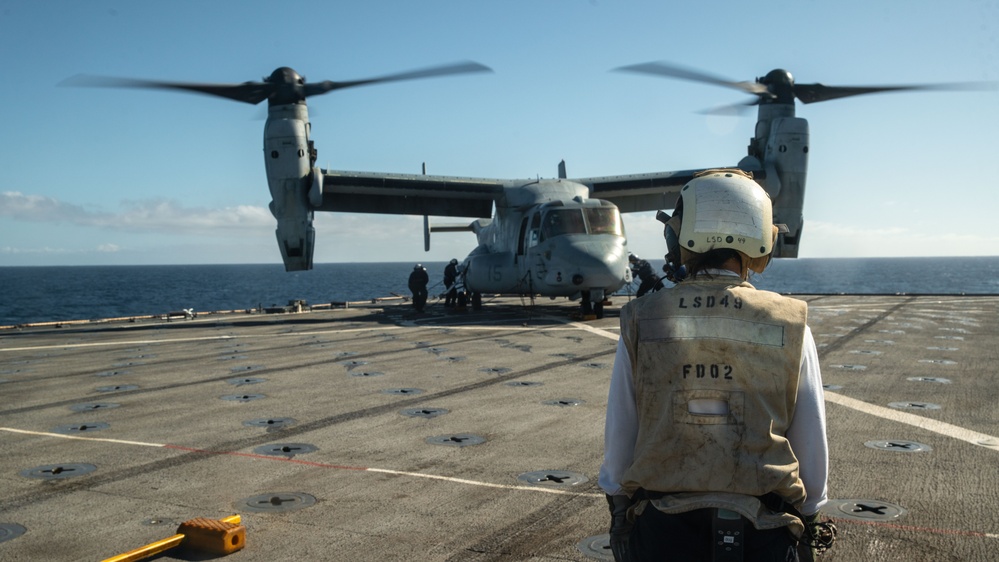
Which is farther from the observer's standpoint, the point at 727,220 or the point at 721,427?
the point at 727,220

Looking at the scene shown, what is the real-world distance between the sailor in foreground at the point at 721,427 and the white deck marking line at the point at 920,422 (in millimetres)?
5711

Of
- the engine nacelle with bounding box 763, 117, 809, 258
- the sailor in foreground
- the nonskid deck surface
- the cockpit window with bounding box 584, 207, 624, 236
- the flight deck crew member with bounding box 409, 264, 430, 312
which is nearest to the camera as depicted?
the sailor in foreground

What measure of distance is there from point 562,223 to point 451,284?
33.1ft

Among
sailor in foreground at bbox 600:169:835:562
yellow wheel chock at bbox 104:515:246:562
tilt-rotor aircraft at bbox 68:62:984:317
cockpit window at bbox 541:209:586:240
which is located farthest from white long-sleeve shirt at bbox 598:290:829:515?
cockpit window at bbox 541:209:586:240

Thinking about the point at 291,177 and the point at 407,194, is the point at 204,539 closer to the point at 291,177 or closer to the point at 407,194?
the point at 291,177

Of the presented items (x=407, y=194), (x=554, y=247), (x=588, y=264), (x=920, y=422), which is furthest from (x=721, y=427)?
(x=407, y=194)

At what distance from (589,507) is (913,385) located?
23.1 feet

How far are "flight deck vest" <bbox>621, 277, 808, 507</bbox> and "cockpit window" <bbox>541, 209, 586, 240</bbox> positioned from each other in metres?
18.7

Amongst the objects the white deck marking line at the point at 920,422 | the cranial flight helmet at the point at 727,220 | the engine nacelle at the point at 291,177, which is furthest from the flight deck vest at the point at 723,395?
the engine nacelle at the point at 291,177

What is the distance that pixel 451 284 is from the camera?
3080 cm

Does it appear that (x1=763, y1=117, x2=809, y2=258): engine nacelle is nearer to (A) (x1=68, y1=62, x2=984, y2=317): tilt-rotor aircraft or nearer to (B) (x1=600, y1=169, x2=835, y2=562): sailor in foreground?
(A) (x1=68, y1=62, x2=984, y2=317): tilt-rotor aircraft

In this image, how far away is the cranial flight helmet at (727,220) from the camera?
2.83 metres

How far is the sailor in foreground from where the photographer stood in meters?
2.55

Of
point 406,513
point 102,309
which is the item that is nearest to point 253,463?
point 406,513
